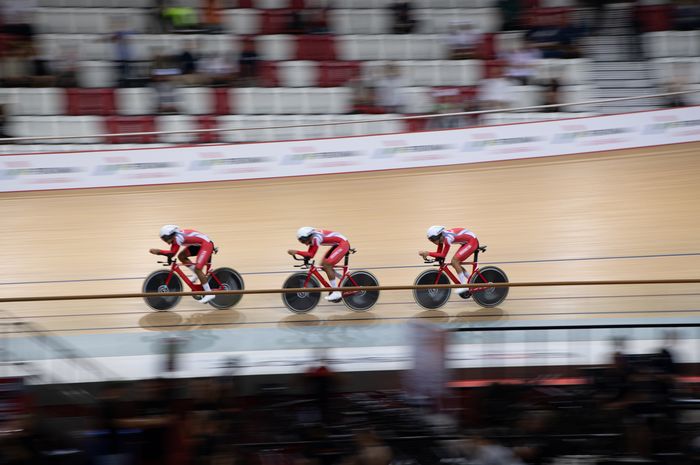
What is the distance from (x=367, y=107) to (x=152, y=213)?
387 centimetres

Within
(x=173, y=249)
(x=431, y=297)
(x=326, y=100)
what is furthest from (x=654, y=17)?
(x=431, y=297)

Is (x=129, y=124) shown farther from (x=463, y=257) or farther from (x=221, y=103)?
(x=463, y=257)

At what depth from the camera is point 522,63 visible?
48.3ft

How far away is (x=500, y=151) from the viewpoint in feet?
44.2

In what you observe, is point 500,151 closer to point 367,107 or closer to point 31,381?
point 367,107

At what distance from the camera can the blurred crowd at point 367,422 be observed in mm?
5258

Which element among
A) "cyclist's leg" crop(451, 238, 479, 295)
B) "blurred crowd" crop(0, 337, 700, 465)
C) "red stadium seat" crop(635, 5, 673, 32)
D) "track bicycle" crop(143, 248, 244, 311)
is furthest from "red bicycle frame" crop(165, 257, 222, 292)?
"red stadium seat" crop(635, 5, 673, 32)

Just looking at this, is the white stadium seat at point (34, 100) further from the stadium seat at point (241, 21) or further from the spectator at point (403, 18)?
the spectator at point (403, 18)

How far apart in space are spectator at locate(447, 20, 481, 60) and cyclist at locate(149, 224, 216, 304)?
7.72 m

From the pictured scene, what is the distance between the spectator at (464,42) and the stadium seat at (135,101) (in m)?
5.05

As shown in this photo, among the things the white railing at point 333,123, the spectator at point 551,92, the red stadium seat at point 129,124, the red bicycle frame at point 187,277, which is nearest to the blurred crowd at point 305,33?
the spectator at point 551,92

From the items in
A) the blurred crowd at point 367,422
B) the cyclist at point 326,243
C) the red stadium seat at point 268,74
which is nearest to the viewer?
the blurred crowd at point 367,422

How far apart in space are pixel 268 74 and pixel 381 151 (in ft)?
8.84

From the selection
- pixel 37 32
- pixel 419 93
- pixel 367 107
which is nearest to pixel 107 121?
pixel 37 32
